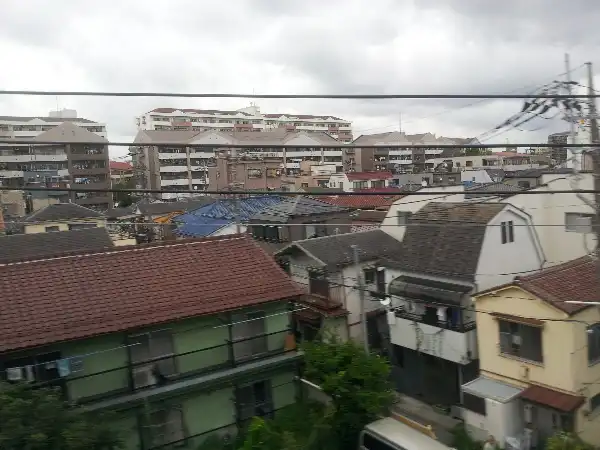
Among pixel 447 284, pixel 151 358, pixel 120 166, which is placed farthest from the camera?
pixel 120 166

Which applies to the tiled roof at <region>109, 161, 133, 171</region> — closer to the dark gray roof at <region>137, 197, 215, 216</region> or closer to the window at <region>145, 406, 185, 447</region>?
the dark gray roof at <region>137, 197, 215, 216</region>

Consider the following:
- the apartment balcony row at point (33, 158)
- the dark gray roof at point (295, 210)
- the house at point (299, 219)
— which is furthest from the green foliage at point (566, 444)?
the apartment balcony row at point (33, 158)

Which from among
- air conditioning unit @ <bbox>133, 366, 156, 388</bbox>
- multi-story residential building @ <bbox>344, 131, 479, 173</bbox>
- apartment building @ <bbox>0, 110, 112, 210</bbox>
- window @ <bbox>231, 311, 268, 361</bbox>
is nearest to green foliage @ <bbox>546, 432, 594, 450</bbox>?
window @ <bbox>231, 311, 268, 361</bbox>

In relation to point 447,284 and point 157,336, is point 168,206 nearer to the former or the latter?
point 447,284

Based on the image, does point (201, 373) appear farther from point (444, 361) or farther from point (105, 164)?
point (105, 164)

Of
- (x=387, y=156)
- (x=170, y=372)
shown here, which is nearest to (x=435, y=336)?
(x=170, y=372)

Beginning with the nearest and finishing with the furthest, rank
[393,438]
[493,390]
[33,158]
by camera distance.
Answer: [393,438] < [493,390] < [33,158]
